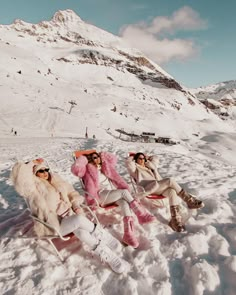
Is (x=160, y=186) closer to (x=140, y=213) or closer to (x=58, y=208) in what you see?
(x=140, y=213)

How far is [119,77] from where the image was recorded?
79188 millimetres

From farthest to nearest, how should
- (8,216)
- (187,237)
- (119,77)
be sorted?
1. (119,77)
2. (8,216)
3. (187,237)

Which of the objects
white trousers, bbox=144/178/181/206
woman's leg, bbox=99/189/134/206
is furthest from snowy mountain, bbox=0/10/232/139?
woman's leg, bbox=99/189/134/206

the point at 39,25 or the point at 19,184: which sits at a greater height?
the point at 39,25

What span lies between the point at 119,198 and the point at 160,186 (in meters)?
1.10

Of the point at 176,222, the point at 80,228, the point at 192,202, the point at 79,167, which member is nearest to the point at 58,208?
the point at 80,228

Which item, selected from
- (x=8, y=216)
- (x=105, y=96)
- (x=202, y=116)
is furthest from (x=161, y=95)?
(x=8, y=216)

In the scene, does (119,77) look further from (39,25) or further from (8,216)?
(8,216)

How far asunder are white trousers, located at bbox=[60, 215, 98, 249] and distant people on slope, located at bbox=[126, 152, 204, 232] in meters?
1.63

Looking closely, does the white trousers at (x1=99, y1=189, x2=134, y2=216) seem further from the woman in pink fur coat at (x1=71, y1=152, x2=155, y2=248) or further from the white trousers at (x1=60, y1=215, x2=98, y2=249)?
the white trousers at (x1=60, y1=215, x2=98, y2=249)

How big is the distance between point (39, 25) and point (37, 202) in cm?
12541

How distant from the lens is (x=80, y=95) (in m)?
52.1

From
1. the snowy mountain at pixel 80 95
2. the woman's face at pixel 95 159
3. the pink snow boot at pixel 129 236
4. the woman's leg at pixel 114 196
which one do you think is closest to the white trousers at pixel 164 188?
the woman's leg at pixel 114 196

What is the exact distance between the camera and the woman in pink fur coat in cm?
514
